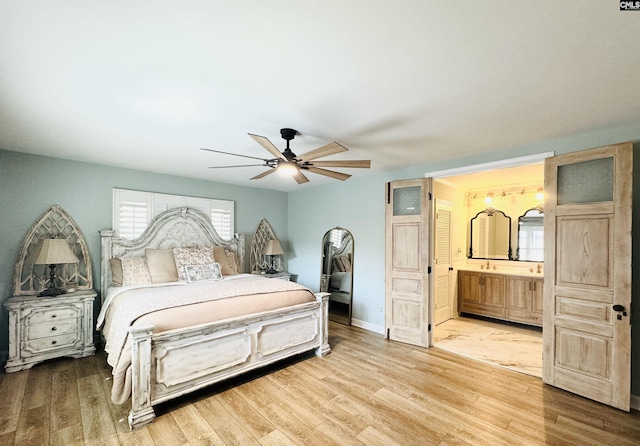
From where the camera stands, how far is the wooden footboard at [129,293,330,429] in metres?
2.30

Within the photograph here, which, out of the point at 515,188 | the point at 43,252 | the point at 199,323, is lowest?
the point at 199,323

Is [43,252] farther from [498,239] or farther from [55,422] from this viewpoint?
[498,239]

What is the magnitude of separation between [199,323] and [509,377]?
3397 millimetres

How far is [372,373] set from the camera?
3170 mm

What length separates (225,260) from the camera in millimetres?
4828

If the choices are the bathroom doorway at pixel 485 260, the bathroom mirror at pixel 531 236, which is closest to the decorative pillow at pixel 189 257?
the bathroom doorway at pixel 485 260

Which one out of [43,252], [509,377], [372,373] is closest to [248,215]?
[43,252]

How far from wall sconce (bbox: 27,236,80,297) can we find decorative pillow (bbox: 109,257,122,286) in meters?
0.53

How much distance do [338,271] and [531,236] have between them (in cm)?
366

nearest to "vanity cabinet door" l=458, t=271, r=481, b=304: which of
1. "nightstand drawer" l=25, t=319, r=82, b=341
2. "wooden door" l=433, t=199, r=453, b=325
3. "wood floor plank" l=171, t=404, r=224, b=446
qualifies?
"wooden door" l=433, t=199, r=453, b=325

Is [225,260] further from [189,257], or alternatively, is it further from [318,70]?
[318,70]

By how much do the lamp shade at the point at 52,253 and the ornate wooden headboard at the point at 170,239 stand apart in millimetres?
517

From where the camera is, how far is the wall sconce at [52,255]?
A: 10.9 feet

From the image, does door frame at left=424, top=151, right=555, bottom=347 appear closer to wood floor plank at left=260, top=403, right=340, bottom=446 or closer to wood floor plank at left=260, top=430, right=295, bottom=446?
wood floor plank at left=260, top=403, right=340, bottom=446
